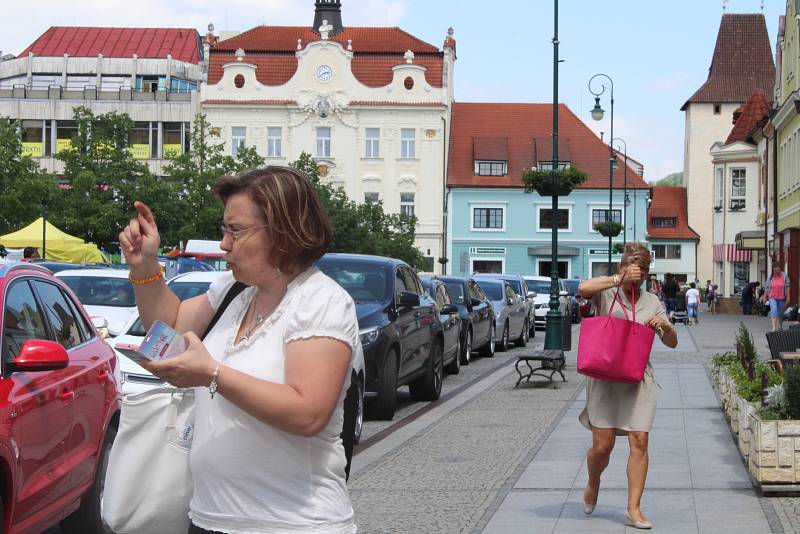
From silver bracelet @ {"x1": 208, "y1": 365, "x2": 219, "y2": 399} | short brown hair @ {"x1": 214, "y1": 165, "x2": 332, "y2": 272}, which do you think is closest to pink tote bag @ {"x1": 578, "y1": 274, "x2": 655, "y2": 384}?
short brown hair @ {"x1": 214, "y1": 165, "x2": 332, "y2": 272}

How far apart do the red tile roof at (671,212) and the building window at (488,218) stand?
1776 cm

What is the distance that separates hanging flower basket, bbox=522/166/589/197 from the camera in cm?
2825

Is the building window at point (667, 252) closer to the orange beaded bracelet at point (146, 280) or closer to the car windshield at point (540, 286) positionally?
the car windshield at point (540, 286)

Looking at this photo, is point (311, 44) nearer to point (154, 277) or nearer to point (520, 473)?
point (520, 473)

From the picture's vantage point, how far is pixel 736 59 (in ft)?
314

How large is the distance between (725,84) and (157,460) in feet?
315

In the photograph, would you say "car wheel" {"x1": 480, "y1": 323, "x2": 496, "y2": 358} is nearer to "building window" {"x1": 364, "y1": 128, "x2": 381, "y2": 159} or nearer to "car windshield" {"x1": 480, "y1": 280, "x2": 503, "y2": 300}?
"car windshield" {"x1": 480, "y1": 280, "x2": 503, "y2": 300}

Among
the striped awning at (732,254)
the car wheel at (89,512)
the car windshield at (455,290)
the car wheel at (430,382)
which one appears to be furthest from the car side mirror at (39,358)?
the striped awning at (732,254)

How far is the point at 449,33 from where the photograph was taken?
279 feet

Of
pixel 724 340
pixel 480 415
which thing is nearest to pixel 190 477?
pixel 480 415

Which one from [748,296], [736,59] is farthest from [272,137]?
[736,59]

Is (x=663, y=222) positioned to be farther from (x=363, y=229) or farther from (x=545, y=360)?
(x=545, y=360)

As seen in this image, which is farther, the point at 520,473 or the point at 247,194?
the point at 520,473

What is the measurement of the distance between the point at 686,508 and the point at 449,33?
78029 millimetres
